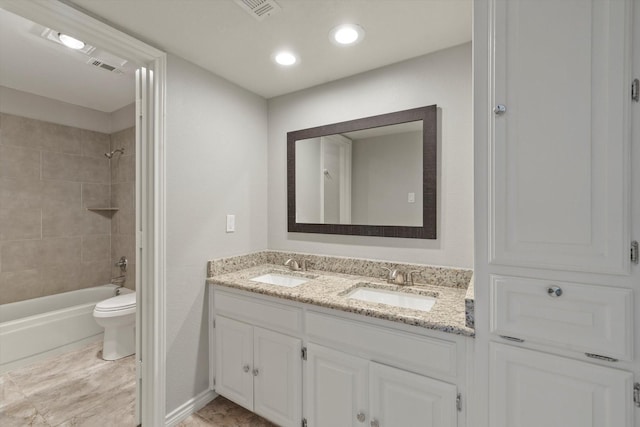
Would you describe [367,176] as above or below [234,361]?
above

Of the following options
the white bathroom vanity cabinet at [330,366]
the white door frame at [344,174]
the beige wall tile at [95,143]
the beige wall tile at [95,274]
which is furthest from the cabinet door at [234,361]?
→ the beige wall tile at [95,143]

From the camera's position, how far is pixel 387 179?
1905 mm

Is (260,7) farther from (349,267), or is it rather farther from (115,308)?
(115,308)

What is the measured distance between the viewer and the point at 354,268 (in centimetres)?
201

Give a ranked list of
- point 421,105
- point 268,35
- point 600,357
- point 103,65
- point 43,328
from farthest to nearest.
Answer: point 43,328 < point 103,65 < point 421,105 < point 268,35 < point 600,357

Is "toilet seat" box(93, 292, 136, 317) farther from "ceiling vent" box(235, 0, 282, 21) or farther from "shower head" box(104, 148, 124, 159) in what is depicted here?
"ceiling vent" box(235, 0, 282, 21)

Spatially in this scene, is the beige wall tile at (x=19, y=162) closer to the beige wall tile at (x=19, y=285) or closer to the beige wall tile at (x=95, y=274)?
the beige wall tile at (x=19, y=285)

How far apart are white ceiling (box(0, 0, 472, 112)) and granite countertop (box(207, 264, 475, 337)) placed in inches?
56.1

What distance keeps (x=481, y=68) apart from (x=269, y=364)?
180 cm

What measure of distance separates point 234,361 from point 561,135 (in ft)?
6.64

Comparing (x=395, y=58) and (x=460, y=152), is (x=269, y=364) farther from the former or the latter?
(x=395, y=58)

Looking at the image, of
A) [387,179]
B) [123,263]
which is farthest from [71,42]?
[123,263]

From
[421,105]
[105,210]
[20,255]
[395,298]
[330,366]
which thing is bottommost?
[330,366]

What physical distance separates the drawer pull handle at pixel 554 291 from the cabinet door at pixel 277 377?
115cm
